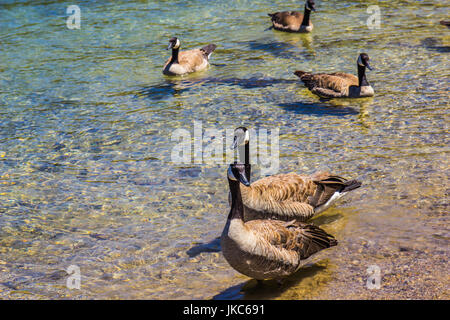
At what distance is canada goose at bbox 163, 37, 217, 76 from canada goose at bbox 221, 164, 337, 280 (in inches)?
391

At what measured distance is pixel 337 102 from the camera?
13.8 metres

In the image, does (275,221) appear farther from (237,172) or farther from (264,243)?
(237,172)

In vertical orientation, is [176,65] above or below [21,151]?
above

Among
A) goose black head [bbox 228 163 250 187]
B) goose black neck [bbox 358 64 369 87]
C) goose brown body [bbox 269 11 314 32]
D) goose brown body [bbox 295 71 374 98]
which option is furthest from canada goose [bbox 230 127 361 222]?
goose brown body [bbox 269 11 314 32]

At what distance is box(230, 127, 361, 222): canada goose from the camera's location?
26.2ft

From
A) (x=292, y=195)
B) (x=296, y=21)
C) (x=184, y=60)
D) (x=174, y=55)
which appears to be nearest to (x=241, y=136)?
(x=292, y=195)

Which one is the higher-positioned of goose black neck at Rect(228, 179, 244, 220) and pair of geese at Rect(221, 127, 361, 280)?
goose black neck at Rect(228, 179, 244, 220)

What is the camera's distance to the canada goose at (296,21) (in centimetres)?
1930

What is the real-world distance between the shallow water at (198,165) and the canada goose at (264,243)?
364 mm

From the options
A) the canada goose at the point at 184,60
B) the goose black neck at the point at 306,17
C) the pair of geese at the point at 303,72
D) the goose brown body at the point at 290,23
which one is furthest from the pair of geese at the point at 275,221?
the goose black neck at the point at 306,17

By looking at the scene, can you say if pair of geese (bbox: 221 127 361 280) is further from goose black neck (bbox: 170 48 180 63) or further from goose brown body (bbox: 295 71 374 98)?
goose black neck (bbox: 170 48 180 63)

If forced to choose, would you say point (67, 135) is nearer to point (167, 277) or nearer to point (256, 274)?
point (167, 277)
